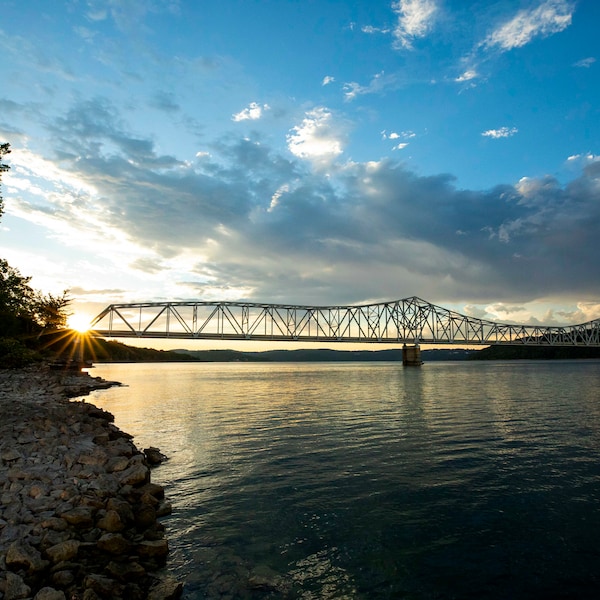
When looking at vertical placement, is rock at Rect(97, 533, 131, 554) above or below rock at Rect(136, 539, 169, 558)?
above

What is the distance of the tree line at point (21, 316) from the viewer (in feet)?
170

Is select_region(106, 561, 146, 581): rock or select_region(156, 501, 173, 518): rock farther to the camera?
select_region(156, 501, 173, 518): rock

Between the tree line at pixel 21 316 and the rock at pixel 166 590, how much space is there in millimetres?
31961

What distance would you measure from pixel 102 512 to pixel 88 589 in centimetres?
377

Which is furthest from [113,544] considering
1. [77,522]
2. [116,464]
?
[116,464]

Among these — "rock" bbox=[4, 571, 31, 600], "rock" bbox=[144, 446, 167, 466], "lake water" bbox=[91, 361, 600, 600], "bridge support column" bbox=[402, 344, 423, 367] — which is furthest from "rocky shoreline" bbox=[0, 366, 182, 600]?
"bridge support column" bbox=[402, 344, 423, 367]

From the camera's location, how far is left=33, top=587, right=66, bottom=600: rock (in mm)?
7262

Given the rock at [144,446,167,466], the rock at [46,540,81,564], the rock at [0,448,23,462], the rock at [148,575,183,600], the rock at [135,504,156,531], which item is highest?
the rock at [0,448,23,462]

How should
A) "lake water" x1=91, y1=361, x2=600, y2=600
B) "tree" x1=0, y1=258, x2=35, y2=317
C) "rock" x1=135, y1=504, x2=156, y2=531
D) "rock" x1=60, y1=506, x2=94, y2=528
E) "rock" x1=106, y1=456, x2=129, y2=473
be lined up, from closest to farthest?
"lake water" x1=91, y1=361, x2=600, y2=600, "rock" x1=60, y1=506, x2=94, y2=528, "rock" x1=135, y1=504, x2=156, y2=531, "rock" x1=106, y1=456, x2=129, y2=473, "tree" x1=0, y1=258, x2=35, y2=317

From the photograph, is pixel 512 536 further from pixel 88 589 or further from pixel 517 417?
pixel 517 417

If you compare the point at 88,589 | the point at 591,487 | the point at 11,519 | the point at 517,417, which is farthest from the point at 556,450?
the point at 11,519

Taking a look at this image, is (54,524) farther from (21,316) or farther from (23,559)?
(21,316)

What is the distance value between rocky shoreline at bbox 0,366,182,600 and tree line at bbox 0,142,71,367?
23960 mm

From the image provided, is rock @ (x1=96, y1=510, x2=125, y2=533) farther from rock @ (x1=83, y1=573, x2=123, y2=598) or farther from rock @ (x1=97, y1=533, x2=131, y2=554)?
rock @ (x1=83, y1=573, x2=123, y2=598)
